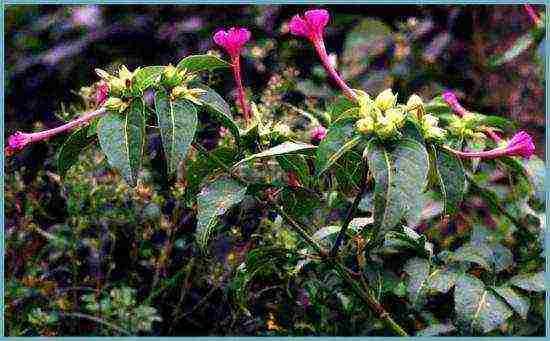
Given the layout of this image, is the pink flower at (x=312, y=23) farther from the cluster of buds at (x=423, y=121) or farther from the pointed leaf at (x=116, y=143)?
the pointed leaf at (x=116, y=143)

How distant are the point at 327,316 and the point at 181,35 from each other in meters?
1.27

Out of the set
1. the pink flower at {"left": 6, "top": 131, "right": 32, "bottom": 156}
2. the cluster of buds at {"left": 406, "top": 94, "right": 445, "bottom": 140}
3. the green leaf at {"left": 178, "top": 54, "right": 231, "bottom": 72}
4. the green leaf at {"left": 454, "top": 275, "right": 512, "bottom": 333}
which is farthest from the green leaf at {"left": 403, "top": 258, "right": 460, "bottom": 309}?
the pink flower at {"left": 6, "top": 131, "right": 32, "bottom": 156}

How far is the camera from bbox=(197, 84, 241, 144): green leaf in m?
1.20

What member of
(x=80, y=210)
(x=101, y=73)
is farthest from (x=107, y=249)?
(x=101, y=73)

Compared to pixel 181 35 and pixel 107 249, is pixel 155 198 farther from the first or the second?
pixel 181 35

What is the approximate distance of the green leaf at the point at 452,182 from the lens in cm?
113

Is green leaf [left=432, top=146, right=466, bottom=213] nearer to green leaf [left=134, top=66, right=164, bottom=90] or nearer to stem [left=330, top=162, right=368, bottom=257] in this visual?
stem [left=330, top=162, right=368, bottom=257]

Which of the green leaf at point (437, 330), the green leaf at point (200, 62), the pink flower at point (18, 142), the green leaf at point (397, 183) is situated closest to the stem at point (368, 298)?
the green leaf at point (437, 330)

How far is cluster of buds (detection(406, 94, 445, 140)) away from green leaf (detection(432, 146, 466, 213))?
0.12ft

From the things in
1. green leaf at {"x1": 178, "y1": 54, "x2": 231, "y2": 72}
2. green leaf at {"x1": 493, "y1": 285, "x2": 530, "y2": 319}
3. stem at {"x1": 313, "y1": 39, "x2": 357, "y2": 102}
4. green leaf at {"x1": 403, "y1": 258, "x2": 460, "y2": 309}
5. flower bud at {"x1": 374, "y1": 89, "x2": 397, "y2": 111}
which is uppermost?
green leaf at {"x1": 178, "y1": 54, "x2": 231, "y2": 72}

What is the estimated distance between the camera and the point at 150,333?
184 centimetres

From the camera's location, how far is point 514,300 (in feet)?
Result: 4.48

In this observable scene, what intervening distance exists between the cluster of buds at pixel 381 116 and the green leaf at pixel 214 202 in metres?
0.21

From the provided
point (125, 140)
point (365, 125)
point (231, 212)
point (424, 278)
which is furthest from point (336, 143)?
point (231, 212)
